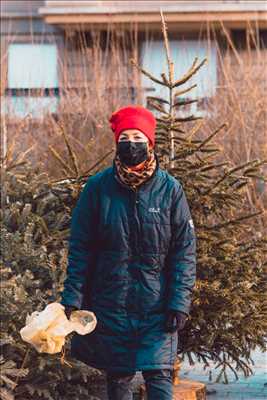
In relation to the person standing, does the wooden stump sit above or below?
below

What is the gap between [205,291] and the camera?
658 cm

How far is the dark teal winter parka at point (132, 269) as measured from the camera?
Result: 5.14 m

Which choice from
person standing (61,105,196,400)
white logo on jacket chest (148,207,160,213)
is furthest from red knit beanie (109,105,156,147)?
white logo on jacket chest (148,207,160,213)

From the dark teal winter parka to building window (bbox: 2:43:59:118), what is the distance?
28.7 feet

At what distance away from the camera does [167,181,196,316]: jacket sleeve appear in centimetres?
510

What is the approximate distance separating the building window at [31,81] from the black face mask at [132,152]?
874 cm

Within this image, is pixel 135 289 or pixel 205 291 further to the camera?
pixel 205 291

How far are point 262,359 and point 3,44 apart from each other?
32.0 feet

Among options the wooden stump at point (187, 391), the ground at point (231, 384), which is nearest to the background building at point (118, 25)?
the ground at point (231, 384)

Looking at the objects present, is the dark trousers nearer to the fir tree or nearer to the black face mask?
the black face mask

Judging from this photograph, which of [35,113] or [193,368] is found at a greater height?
[35,113]

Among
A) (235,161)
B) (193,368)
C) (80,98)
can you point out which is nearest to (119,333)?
(193,368)

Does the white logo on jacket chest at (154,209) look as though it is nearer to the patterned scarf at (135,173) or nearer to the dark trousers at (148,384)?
the patterned scarf at (135,173)

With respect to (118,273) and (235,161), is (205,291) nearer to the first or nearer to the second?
(118,273)
